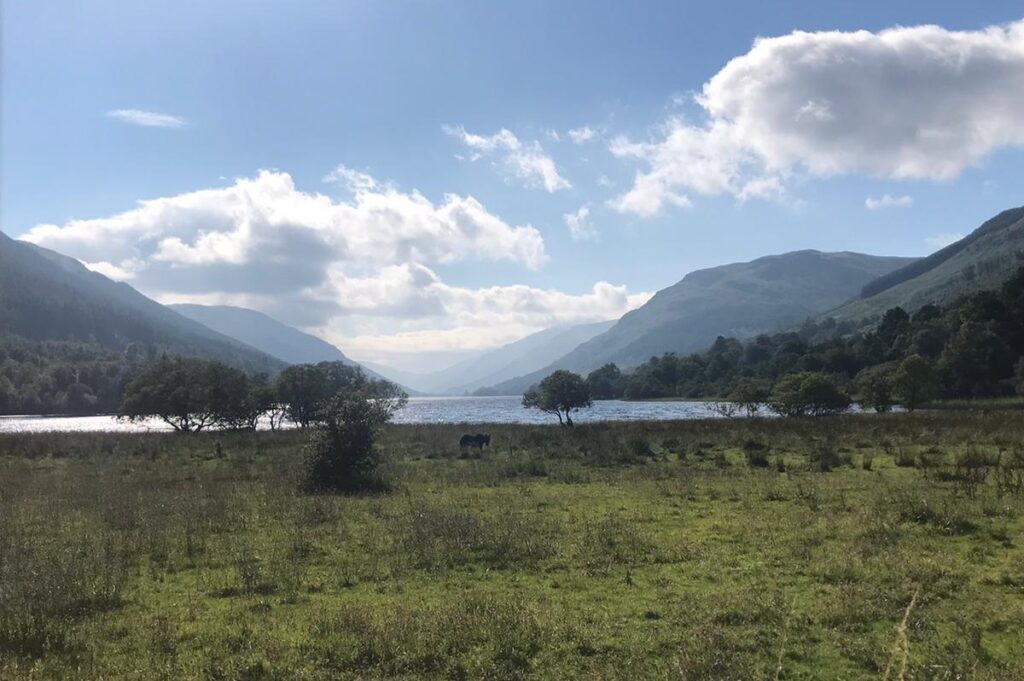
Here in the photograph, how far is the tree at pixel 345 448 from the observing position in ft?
73.0

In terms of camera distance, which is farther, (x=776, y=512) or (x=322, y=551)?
(x=776, y=512)

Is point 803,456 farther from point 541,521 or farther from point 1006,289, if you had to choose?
point 1006,289

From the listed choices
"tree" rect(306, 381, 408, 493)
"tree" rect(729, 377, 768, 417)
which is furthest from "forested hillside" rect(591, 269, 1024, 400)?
"tree" rect(306, 381, 408, 493)

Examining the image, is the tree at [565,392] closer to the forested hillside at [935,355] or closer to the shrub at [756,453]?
the forested hillside at [935,355]

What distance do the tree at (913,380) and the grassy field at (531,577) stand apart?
168ft

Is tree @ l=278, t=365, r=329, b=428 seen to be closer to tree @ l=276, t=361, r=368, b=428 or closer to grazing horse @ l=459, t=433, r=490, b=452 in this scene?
tree @ l=276, t=361, r=368, b=428

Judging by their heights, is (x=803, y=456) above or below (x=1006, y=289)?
below

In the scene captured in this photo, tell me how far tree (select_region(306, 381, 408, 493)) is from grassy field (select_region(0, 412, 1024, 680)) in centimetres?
112

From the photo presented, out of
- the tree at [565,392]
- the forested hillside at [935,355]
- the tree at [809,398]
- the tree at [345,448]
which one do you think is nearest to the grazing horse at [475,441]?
the tree at [345,448]

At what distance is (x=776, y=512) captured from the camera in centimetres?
1527

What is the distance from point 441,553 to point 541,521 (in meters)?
3.38

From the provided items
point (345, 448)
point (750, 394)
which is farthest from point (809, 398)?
point (345, 448)

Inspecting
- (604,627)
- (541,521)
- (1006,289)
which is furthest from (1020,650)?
(1006,289)

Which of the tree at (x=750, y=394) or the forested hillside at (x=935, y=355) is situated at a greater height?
the forested hillside at (x=935, y=355)
